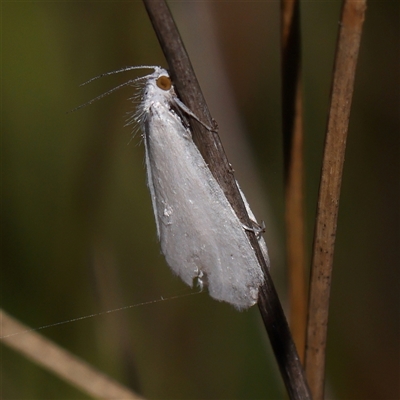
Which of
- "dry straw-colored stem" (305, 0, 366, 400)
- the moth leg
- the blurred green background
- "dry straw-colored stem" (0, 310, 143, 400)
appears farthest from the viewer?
the blurred green background

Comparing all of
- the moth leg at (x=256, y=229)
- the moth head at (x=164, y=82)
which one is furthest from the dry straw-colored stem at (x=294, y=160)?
the moth head at (x=164, y=82)

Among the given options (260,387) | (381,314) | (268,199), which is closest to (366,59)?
(268,199)

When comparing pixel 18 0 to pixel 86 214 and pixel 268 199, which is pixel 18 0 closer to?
pixel 86 214

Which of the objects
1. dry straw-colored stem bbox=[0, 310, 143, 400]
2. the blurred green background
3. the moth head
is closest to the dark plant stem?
the moth head

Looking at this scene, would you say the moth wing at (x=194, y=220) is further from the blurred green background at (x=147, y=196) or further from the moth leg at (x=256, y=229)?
the blurred green background at (x=147, y=196)

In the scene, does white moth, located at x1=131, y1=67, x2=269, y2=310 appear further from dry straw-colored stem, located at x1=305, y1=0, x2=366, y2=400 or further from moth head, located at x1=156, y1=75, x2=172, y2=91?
dry straw-colored stem, located at x1=305, y1=0, x2=366, y2=400
